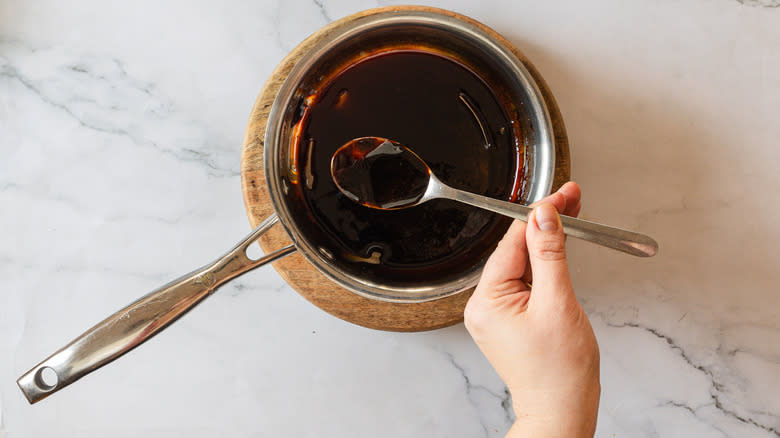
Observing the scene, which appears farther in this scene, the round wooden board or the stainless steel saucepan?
the round wooden board

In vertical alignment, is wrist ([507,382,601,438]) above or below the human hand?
below

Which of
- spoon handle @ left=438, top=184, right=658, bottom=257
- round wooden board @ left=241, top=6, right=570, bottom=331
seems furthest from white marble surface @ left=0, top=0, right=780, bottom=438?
spoon handle @ left=438, top=184, right=658, bottom=257

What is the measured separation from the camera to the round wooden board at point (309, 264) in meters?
0.56

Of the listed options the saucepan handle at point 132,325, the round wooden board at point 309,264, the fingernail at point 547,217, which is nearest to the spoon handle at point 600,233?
the fingernail at point 547,217

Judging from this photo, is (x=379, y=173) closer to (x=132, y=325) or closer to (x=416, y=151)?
(x=416, y=151)

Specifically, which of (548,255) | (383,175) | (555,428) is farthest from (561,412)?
(383,175)

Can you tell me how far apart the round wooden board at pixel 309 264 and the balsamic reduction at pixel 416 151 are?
0.21ft

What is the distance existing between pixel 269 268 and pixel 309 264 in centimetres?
11

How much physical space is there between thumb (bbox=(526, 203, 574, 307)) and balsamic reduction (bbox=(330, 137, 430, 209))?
121 mm

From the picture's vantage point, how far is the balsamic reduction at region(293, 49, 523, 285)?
0.50 m

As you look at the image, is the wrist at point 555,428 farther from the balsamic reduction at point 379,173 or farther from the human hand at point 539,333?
the balsamic reduction at point 379,173

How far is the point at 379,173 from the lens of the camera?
509 mm

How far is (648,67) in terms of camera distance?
0.64 m

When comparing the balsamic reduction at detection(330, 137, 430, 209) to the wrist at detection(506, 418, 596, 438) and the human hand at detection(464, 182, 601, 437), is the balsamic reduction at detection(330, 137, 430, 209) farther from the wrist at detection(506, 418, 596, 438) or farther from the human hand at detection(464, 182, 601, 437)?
the wrist at detection(506, 418, 596, 438)
